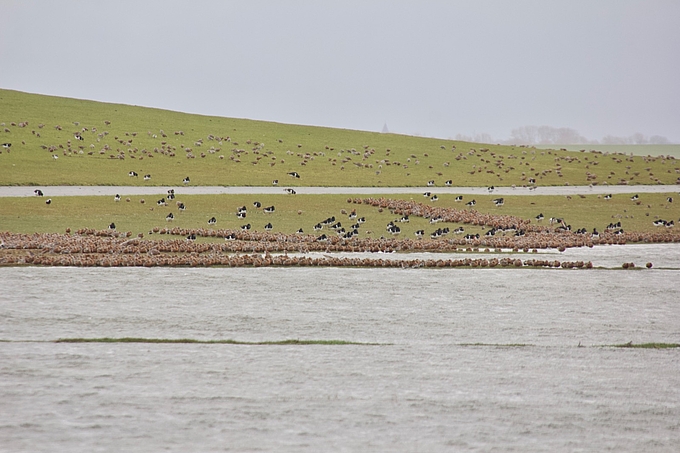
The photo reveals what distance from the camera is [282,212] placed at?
37.8 m

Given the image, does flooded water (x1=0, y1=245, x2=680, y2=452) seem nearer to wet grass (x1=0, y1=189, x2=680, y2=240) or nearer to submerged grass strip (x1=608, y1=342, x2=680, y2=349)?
submerged grass strip (x1=608, y1=342, x2=680, y2=349)

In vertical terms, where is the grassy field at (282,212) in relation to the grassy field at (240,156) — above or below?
below

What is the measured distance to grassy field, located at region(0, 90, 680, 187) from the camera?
5554 cm

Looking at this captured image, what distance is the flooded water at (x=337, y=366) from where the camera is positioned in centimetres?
896

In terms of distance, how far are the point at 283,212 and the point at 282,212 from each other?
0.16 ft

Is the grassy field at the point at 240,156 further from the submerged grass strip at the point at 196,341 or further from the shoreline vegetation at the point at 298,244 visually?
the submerged grass strip at the point at 196,341

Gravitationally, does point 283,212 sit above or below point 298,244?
above

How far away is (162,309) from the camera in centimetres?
1573

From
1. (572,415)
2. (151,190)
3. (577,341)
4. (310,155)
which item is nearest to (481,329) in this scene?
(577,341)

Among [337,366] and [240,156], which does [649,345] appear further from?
[240,156]

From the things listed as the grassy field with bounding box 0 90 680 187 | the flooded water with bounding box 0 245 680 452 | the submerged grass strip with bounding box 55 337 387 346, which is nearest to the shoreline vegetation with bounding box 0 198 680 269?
the flooded water with bounding box 0 245 680 452

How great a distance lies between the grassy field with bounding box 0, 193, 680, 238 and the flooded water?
A: 12.3m

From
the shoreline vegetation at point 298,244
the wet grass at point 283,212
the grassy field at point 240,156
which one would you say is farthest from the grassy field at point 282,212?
the grassy field at point 240,156

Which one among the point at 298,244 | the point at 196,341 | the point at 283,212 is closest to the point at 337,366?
the point at 196,341
